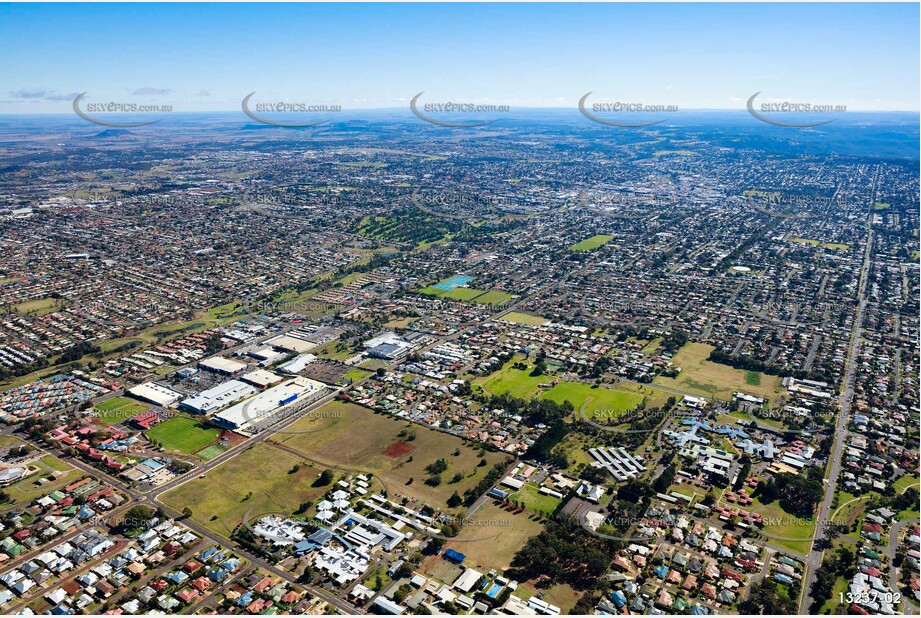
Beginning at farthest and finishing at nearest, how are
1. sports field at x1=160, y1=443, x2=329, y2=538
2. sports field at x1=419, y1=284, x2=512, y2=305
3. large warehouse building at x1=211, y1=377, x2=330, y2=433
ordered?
sports field at x1=419, y1=284, x2=512, y2=305
large warehouse building at x1=211, y1=377, x2=330, y2=433
sports field at x1=160, y1=443, x2=329, y2=538

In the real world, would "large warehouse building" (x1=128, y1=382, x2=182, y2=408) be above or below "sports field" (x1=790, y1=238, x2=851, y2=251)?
below

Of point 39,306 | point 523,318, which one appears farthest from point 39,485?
point 523,318

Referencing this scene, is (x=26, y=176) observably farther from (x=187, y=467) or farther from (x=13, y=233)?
(x=187, y=467)

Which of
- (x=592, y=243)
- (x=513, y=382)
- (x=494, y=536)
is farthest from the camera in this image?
(x=592, y=243)

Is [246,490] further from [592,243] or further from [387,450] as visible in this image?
[592,243]

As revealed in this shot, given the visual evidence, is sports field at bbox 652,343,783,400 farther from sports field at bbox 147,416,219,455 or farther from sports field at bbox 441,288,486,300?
sports field at bbox 147,416,219,455

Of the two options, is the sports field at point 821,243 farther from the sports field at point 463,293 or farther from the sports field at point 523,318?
the sports field at point 463,293

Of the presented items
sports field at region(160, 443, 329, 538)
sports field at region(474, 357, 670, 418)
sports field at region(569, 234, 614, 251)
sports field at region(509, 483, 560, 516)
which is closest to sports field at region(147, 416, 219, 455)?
sports field at region(160, 443, 329, 538)
